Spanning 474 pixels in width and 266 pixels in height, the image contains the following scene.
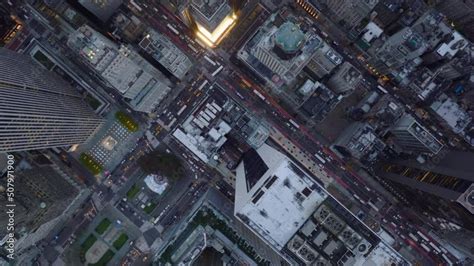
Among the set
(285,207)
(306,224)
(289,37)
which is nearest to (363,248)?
(306,224)

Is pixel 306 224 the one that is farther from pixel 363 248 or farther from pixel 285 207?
pixel 363 248

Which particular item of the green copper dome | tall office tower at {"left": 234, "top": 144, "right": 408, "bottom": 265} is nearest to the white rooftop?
tall office tower at {"left": 234, "top": 144, "right": 408, "bottom": 265}

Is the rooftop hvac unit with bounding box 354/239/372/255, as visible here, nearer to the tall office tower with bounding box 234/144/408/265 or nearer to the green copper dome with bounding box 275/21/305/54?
the tall office tower with bounding box 234/144/408/265

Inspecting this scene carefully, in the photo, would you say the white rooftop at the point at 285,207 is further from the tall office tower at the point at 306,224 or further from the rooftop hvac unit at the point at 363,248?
the rooftop hvac unit at the point at 363,248

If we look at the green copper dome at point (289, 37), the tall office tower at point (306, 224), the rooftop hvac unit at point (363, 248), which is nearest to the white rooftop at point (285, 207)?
the tall office tower at point (306, 224)

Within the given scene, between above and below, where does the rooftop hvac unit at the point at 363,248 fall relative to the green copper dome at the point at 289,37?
below

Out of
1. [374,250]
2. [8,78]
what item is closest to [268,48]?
[374,250]
